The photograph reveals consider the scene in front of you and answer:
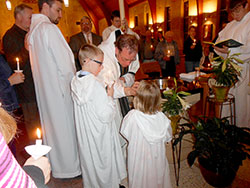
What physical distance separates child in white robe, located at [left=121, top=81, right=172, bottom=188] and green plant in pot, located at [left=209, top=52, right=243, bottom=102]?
1073 mm

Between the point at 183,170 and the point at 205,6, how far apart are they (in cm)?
840

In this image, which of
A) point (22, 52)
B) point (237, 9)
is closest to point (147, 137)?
point (22, 52)

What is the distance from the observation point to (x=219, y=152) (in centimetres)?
186

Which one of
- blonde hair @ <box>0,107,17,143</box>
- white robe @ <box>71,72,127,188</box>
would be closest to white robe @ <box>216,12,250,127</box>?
white robe @ <box>71,72,127,188</box>

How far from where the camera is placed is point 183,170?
95.0 inches

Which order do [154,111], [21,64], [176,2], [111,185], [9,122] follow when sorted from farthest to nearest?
1. [176,2]
2. [21,64]
3. [111,185]
4. [154,111]
5. [9,122]

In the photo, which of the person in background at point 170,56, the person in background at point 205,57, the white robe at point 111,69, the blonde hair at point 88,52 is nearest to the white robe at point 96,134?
the blonde hair at point 88,52

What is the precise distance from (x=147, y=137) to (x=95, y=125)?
0.52m

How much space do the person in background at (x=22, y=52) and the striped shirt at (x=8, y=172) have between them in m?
2.56

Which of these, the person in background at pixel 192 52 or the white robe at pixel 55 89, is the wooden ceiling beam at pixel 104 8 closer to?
the person in background at pixel 192 52

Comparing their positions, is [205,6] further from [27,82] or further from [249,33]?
[27,82]

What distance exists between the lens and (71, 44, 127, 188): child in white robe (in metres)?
1.62

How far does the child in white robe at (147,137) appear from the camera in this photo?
64.1 inches

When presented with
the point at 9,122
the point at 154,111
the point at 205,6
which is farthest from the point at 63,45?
the point at 205,6
